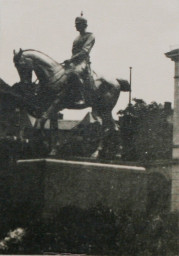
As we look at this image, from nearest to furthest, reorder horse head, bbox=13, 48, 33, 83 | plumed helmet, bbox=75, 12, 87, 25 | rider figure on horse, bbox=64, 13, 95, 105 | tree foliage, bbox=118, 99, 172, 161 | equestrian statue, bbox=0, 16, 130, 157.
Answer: horse head, bbox=13, 48, 33, 83 → equestrian statue, bbox=0, 16, 130, 157 → rider figure on horse, bbox=64, 13, 95, 105 → plumed helmet, bbox=75, 12, 87, 25 → tree foliage, bbox=118, 99, 172, 161

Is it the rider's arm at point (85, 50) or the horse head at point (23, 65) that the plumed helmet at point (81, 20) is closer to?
the rider's arm at point (85, 50)

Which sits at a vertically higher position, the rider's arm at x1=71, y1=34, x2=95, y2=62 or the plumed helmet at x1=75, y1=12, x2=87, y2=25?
the plumed helmet at x1=75, y1=12, x2=87, y2=25

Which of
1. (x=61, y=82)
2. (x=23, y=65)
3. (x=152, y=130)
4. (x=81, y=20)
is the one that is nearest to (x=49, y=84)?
(x=61, y=82)

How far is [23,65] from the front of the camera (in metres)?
12.8

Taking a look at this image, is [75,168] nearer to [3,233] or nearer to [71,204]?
[71,204]

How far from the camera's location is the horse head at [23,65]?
1280cm

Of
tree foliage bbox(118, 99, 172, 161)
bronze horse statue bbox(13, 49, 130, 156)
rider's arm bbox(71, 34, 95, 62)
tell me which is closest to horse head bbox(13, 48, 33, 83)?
bronze horse statue bbox(13, 49, 130, 156)

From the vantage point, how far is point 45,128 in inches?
505

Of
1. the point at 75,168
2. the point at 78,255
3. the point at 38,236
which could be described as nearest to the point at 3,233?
the point at 38,236

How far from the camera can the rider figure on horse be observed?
43.0ft

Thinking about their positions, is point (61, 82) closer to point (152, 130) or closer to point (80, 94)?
point (80, 94)

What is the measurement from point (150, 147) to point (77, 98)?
21.3m

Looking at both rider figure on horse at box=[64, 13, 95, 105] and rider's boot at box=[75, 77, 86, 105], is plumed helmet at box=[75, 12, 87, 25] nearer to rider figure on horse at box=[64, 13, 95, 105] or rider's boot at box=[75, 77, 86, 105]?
rider figure on horse at box=[64, 13, 95, 105]

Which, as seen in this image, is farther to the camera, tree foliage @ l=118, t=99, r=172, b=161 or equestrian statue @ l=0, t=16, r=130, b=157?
tree foliage @ l=118, t=99, r=172, b=161
